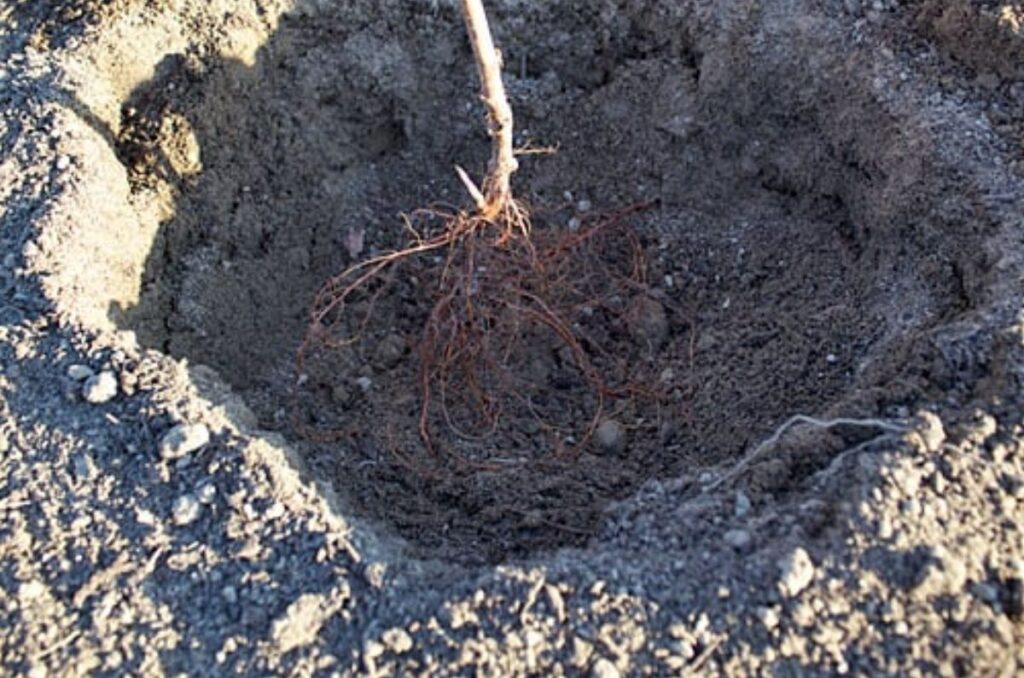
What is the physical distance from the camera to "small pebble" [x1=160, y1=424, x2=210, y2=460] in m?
1.91

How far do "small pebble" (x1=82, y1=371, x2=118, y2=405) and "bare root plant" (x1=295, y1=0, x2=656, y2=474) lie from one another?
0.51m

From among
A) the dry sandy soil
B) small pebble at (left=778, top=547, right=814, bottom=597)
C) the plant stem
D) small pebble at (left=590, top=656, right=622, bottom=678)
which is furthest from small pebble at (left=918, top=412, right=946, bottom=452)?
the plant stem

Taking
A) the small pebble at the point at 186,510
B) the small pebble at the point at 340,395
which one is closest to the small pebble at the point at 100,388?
the small pebble at the point at 186,510

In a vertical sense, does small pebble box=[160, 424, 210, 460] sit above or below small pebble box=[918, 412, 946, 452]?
above

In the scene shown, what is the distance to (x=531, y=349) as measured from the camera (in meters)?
2.60

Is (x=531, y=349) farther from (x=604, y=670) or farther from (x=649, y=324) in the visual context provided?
(x=604, y=670)

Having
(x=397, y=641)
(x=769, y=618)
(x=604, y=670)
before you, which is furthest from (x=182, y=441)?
(x=769, y=618)

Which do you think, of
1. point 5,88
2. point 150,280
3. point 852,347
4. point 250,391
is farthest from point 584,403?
point 5,88

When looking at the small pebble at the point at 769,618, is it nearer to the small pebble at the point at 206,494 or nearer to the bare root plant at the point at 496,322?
the bare root plant at the point at 496,322

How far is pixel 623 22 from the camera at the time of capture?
2.84m

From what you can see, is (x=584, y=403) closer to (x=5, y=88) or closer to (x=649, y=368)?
(x=649, y=368)

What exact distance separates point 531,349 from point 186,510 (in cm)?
103

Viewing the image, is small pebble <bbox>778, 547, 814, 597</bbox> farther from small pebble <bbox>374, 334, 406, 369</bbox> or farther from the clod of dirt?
small pebble <bbox>374, 334, 406, 369</bbox>

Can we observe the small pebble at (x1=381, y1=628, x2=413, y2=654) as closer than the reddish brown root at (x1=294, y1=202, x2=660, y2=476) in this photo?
Yes
